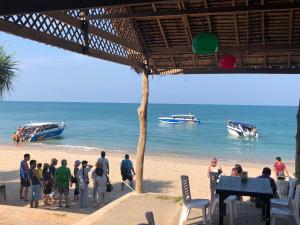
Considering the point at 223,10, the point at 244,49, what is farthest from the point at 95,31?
the point at 244,49

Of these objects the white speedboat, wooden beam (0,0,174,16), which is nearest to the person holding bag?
wooden beam (0,0,174,16)

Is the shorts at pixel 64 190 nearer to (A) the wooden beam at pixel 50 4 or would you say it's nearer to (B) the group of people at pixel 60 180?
(B) the group of people at pixel 60 180

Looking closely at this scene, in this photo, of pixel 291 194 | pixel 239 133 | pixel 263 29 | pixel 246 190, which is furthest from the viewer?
pixel 239 133

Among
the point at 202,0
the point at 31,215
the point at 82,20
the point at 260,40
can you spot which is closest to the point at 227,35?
the point at 260,40

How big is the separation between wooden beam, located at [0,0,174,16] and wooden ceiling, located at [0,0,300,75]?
1982 mm

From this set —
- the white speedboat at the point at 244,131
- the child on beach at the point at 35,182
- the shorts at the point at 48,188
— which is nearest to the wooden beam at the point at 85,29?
the child on beach at the point at 35,182

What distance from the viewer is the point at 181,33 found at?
25.1 ft

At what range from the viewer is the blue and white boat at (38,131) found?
111 ft

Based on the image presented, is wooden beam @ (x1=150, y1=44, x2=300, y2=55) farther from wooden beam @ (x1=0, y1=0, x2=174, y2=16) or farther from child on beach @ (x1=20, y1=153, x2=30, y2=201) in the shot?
wooden beam @ (x1=0, y1=0, x2=174, y2=16)

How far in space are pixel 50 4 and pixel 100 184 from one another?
723 centimetres

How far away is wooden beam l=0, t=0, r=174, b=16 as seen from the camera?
7.06 feet

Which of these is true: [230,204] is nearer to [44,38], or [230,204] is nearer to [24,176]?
[44,38]

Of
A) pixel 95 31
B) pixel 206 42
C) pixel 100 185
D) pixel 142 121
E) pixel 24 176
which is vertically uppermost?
pixel 95 31

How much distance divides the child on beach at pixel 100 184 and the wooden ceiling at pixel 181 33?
254 cm
